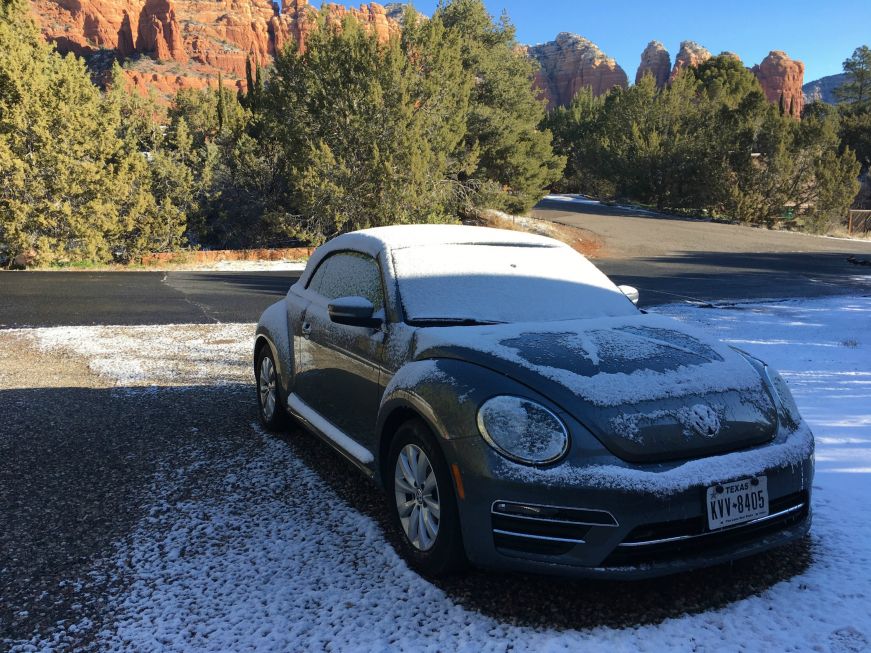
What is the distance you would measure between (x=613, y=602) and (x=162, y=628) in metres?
1.79

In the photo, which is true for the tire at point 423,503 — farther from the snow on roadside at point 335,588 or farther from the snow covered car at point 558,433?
the snow on roadside at point 335,588

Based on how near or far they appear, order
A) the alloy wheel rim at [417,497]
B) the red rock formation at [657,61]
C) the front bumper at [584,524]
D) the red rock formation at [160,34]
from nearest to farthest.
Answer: the front bumper at [584,524]
the alloy wheel rim at [417,497]
the red rock formation at [160,34]
the red rock formation at [657,61]

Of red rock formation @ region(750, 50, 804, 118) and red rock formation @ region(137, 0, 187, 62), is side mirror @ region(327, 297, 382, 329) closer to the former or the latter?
red rock formation @ region(137, 0, 187, 62)

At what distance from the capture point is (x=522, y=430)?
256 cm

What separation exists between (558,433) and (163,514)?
2.35 m

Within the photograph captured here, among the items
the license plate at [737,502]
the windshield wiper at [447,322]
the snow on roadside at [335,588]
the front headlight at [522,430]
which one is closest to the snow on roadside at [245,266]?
the snow on roadside at [335,588]

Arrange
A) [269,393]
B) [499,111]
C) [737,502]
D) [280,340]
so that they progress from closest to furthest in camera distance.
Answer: [737,502]
[280,340]
[269,393]
[499,111]

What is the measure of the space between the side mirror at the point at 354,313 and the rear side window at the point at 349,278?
13 cm

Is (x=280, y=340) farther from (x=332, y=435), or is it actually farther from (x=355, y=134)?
(x=355, y=134)

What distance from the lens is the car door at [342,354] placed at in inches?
137

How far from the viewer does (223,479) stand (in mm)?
4188

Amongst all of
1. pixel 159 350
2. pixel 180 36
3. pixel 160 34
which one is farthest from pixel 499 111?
pixel 180 36

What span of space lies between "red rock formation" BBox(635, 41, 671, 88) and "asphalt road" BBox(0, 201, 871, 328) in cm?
18227

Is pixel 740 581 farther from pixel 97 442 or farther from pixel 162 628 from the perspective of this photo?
pixel 97 442
